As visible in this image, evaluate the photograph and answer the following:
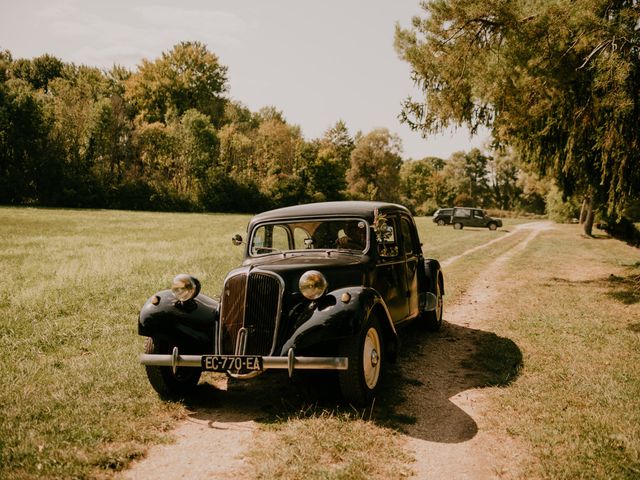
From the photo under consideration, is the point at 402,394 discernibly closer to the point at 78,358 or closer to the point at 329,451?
the point at 329,451

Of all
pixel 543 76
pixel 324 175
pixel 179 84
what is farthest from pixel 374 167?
pixel 543 76

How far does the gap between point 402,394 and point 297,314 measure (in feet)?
5.02

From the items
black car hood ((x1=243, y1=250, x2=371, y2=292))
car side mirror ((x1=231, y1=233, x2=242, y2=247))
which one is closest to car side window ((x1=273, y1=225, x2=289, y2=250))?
black car hood ((x1=243, y1=250, x2=371, y2=292))

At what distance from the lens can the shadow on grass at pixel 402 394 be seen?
447 cm

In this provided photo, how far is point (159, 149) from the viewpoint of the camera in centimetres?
4866

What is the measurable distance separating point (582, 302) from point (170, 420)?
9487mm

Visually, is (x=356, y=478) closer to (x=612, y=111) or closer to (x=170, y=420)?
(x=170, y=420)

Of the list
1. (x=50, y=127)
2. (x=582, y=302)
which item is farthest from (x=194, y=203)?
(x=582, y=302)

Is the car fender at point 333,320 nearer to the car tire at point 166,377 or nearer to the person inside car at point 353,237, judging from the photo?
the person inside car at point 353,237

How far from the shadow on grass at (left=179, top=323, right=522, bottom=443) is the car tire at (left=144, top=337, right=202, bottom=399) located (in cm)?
17

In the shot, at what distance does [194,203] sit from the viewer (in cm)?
4744

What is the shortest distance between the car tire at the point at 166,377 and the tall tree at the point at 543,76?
350 inches

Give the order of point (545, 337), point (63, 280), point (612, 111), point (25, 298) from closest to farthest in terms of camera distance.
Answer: point (545, 337), point (25, 298), point (612, 111), point (63, 280)

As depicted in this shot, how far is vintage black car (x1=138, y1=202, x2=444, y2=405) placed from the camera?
4492 millimetres
